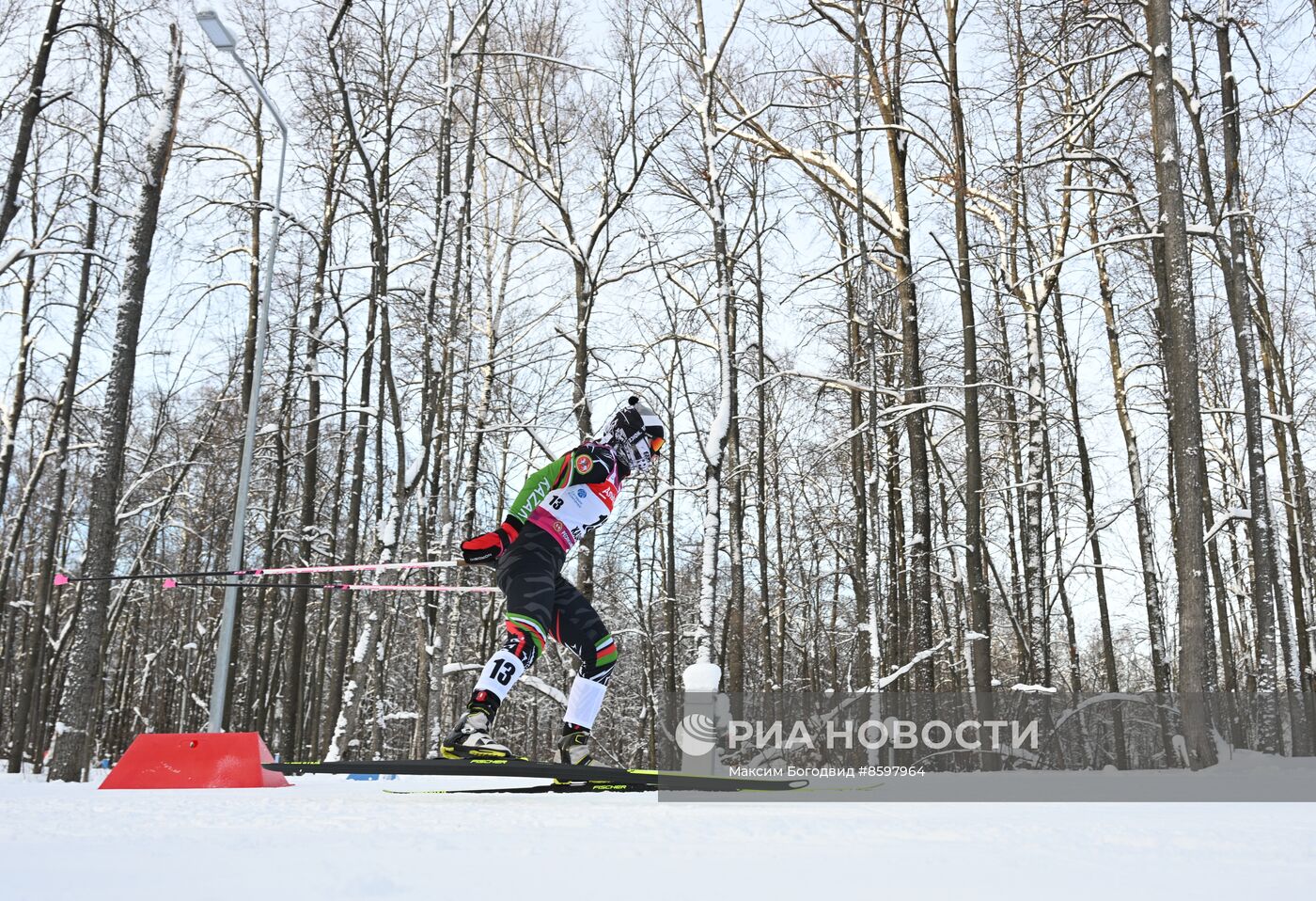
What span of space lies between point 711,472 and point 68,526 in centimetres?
2485

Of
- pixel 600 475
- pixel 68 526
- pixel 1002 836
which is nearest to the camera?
pixel 1002 836

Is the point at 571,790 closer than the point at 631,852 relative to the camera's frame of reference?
No

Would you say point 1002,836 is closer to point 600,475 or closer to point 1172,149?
point 600,475

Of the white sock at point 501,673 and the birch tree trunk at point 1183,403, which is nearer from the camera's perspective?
the white sock at point 501,673

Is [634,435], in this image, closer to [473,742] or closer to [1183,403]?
[473,742]

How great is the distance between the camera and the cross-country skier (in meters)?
5.39

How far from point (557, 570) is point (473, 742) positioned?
110 cm

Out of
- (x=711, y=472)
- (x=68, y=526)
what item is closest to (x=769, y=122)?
(x=711, y=472)

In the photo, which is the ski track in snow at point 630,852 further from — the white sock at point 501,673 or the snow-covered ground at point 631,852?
the white sock at point 501,673

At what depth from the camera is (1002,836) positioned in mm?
2809

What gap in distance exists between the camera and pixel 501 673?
211 inches

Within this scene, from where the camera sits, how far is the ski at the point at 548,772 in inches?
195
